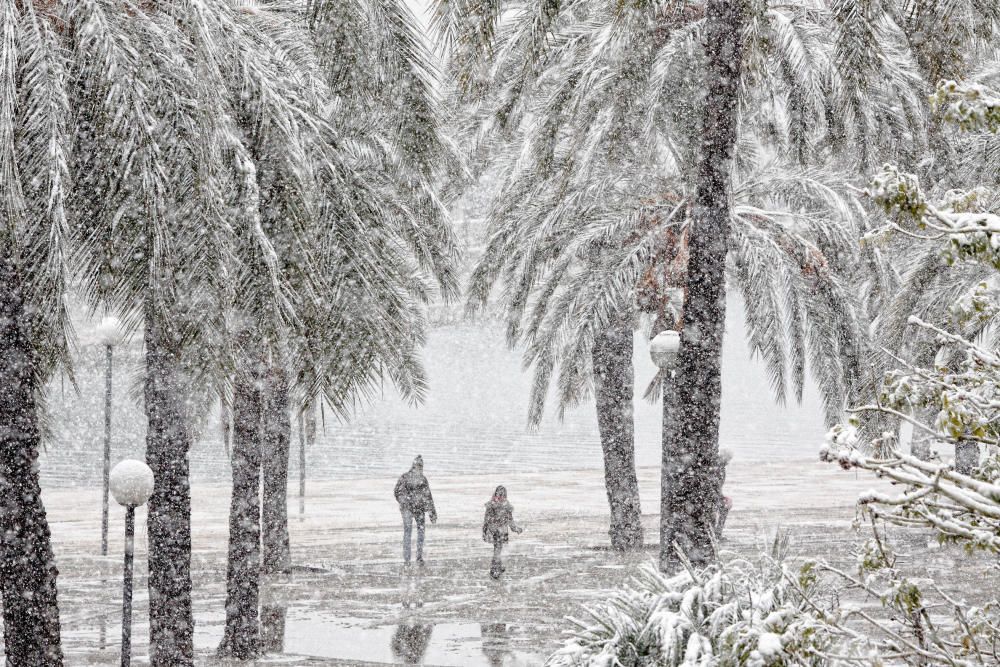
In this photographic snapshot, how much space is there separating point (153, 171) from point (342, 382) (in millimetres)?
2839

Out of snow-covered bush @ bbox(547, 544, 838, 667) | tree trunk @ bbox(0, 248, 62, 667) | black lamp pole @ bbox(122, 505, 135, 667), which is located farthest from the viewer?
black lamp pole @ bbox(122, 505, 135, 667)

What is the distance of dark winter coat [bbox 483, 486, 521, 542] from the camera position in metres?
16.4

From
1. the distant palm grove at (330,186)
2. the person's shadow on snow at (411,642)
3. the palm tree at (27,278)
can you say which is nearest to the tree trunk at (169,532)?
the distant palm grove at (330,186)

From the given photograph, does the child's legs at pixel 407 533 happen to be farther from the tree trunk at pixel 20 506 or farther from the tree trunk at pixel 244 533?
the tree trunk at pixel 20 506

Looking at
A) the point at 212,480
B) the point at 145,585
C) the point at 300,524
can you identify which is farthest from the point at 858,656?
the point at 212,480

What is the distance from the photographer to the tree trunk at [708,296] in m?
9.46

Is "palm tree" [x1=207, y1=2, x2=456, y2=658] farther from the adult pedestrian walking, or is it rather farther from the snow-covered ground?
the adult pedestrian walking

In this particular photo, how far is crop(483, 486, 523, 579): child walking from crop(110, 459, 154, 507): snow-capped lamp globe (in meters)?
6.70

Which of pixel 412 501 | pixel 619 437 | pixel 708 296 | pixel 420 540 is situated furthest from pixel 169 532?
pixel 619 437

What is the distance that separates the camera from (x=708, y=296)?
946cm


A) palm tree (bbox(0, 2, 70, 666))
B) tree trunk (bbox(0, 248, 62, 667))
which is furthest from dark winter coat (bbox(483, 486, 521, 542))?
tree trunk (bbox(0, 248, 62, 667))

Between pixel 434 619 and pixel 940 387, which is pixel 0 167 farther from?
pixel 434 619

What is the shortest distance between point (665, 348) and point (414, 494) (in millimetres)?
5266

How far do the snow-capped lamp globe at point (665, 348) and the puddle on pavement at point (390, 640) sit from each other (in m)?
3.80
